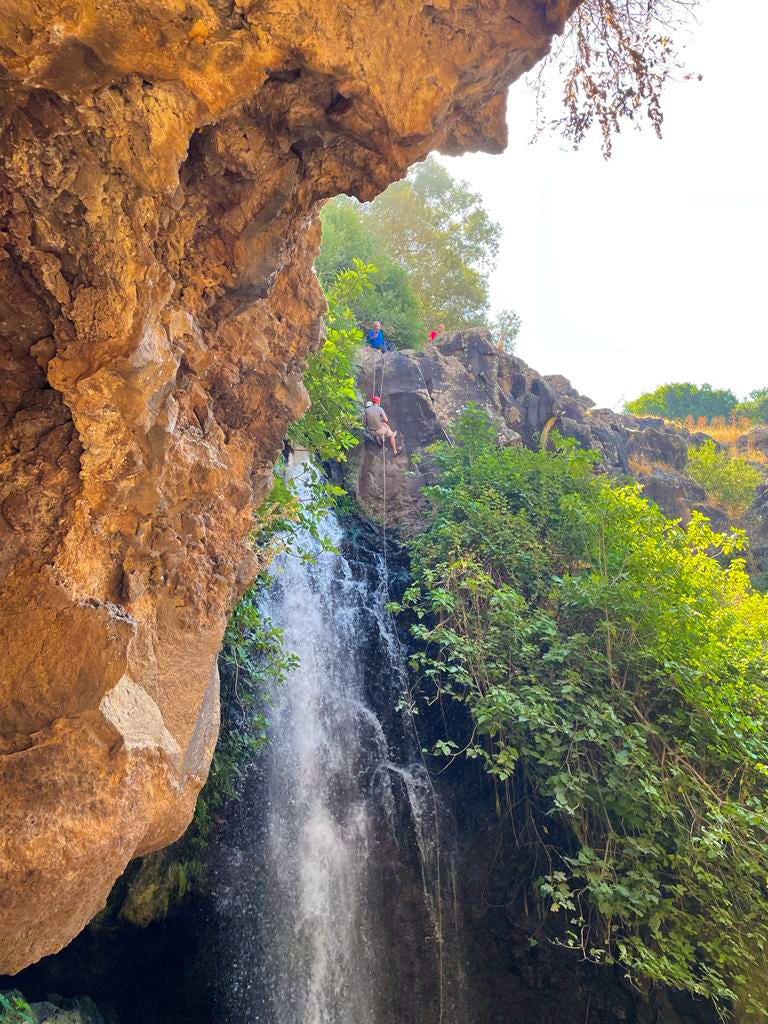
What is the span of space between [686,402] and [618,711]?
23205mm

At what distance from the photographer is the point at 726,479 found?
15.8 m

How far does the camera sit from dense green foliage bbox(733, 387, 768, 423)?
23.1 meters

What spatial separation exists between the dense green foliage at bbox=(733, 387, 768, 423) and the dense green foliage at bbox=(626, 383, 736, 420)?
0.67 meters

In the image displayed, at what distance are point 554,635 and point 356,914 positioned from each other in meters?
3.84

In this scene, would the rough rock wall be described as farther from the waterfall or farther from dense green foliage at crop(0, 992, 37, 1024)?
the waterfall

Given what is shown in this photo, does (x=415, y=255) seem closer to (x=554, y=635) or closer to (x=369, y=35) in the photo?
(x=554, y=635)

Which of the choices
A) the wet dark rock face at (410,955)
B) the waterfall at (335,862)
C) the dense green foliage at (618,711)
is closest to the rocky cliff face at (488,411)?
the dense green foliage at (618,711)

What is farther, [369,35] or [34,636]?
[369,35]

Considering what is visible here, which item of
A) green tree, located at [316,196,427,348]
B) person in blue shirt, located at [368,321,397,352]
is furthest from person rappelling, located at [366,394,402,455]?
green tree, located at [316,196,427,348]

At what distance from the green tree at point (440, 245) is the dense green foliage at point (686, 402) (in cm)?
948

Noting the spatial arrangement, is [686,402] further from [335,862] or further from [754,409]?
[335,862]

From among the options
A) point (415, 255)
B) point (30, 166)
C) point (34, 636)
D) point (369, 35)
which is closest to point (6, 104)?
point (30, 166)

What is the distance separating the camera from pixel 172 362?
3287mm

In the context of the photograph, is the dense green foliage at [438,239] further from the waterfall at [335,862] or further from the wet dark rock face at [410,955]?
the wet dark rock face at [410,955]
